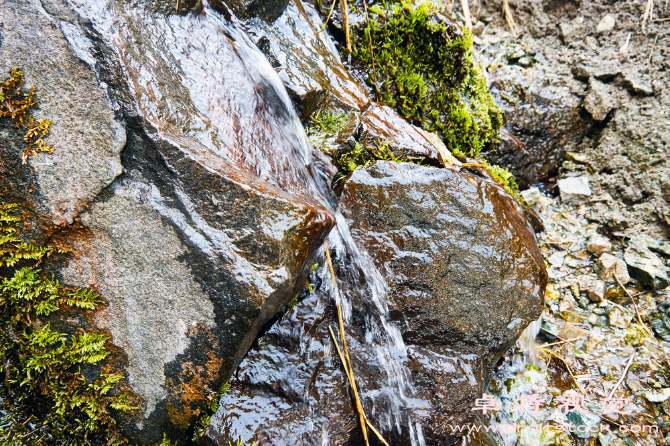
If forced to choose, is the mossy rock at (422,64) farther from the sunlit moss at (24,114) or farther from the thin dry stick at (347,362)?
the sunlit moss at (24,114)

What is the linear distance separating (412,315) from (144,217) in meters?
1.76

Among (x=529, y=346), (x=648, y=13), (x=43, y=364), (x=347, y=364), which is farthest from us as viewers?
(x=648, y=13)

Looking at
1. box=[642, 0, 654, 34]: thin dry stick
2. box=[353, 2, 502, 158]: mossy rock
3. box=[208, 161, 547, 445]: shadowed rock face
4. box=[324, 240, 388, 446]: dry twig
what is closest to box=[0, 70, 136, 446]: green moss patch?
box=[208, 161, 547, 445]: shadowed rock face

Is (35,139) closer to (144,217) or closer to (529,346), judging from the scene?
(144,217)

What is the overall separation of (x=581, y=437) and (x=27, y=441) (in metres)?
3.53

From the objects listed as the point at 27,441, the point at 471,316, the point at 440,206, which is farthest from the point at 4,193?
the point at 471,316

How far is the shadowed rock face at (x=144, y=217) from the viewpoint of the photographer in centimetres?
185

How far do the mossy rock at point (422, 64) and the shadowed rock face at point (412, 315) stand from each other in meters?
1.27

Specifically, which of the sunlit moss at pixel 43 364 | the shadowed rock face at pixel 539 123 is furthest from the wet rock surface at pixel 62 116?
the shadowed rock face at pixel 539 123

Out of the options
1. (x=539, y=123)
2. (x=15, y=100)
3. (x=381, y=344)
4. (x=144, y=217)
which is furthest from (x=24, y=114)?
(x=539, y=123)

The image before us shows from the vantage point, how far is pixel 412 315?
2541mm

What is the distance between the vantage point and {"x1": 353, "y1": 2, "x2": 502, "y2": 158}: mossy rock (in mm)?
3711

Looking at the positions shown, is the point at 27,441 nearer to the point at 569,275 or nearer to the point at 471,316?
the point at 471,316

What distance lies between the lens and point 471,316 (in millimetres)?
2539
